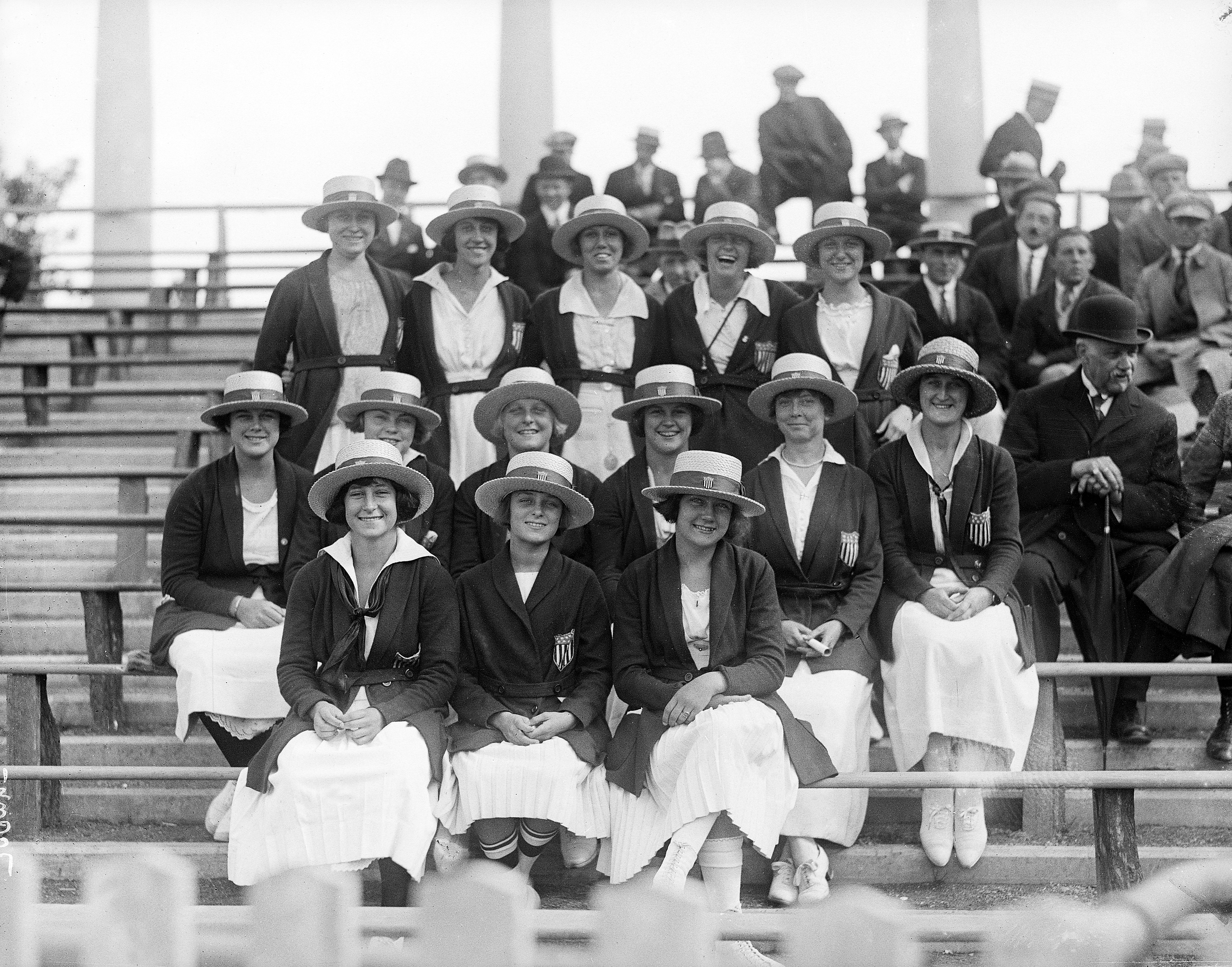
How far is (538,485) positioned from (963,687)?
165 cm

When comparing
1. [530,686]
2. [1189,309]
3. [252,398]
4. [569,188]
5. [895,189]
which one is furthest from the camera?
[895,189]

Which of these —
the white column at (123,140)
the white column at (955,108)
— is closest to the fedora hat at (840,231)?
the white column at (955,108)

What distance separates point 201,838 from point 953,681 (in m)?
2.76

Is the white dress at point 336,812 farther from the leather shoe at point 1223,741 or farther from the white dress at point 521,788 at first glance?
the leather shoe at point 1223,741

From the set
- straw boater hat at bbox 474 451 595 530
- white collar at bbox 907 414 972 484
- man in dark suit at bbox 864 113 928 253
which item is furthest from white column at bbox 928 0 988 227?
straw boater hat at bbox 474 451 595 530

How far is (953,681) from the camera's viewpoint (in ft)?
17.2

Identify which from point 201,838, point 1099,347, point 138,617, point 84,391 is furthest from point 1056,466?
point 84,391

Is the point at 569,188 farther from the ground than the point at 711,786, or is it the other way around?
the point at 569,188

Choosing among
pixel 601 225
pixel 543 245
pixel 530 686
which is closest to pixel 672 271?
pixel 543 245

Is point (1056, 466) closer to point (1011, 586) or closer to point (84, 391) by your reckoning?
point (1011, 586)

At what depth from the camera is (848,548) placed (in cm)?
551

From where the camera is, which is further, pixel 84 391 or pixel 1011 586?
pixel 84 391

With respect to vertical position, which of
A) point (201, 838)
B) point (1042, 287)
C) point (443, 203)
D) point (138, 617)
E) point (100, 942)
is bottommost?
point (201, 838)

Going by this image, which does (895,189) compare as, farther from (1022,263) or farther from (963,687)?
(963,687)
